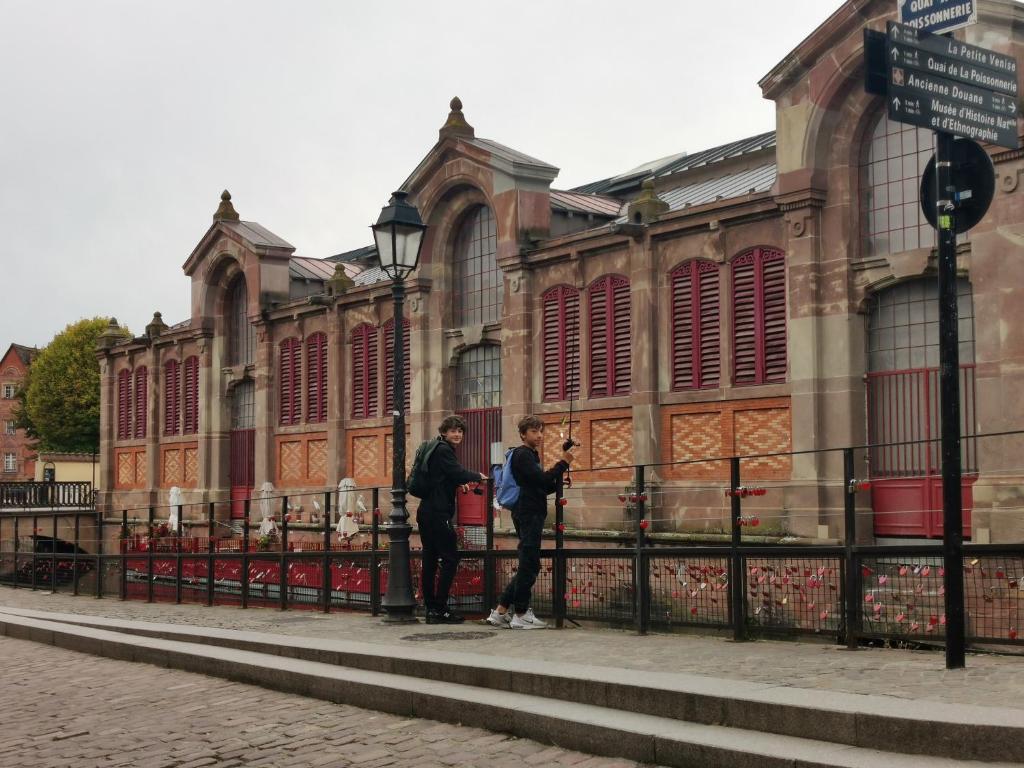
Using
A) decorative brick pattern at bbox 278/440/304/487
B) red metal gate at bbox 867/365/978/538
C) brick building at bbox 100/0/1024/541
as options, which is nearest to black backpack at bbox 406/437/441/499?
brick building at bbox 100/0/1024/541

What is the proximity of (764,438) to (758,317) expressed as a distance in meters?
1.93

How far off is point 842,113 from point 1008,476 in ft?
20.1

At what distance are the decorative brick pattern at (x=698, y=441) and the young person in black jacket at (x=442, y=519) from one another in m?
8.85

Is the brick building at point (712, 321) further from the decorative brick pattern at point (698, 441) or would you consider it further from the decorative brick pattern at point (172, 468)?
the decorative brick pattern at point (172, 468)

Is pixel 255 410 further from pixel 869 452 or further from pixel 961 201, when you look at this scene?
pixel 961 201

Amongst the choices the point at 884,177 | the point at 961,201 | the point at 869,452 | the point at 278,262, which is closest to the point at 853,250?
the point at 884,177

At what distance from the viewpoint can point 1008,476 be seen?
51.7ft

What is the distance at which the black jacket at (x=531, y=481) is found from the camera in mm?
10953

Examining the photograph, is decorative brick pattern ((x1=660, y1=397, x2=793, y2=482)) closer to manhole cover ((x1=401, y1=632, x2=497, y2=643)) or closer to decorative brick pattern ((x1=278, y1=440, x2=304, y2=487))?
manhole cover ((x1=401, y1=632, x2=497, y2=643))

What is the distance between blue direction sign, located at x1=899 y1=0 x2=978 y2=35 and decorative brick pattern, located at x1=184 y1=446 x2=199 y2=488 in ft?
101

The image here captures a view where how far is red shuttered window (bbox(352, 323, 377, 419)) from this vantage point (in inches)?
1133

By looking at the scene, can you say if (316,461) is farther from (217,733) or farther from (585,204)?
(217,733)

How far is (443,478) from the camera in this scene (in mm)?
11914

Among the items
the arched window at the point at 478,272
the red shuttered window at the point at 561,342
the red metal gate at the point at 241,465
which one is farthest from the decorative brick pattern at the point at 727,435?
the red metal gate at the point at 241,465
